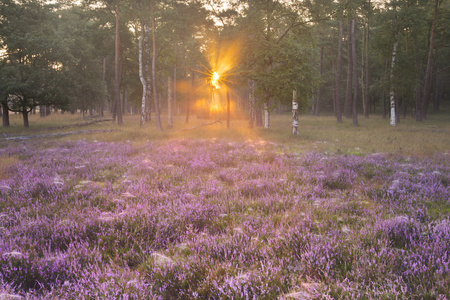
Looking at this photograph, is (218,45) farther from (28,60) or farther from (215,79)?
(28,60)

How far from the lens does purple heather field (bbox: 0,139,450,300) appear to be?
2.48 metres

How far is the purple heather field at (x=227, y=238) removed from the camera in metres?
2.48

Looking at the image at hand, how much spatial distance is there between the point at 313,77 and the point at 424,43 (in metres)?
30.5

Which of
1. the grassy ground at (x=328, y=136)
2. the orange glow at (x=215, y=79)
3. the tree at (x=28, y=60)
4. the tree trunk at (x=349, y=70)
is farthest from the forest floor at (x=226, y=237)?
the tree trunk at (x=349, y=70)

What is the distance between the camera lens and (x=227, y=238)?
344 cm

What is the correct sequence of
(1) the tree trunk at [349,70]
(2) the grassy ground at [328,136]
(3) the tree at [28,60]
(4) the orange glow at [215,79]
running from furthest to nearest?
1. (1) the tree trunk at [349,70]
2. (4) the orange glow at [215,79]
3. (3) the tree at [28,60]
4. (2) the grassy ground at [328,136]

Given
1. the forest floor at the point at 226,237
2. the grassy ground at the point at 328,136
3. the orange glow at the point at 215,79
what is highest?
the orange glow at the point at 215,79

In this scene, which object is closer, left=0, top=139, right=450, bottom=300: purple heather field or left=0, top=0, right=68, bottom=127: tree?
left=0, top=139, right=450, bottom=300: purple heather field

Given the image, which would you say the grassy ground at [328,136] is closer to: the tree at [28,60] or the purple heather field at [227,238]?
the tree at [28,60]

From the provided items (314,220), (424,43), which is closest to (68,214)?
(314,220)

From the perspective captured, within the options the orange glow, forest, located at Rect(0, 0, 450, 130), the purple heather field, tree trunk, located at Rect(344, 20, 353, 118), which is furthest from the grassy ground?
tree trunk, located at Rect(344, 20, 353, 118)

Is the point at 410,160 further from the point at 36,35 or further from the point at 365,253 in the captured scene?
the point at 36,35

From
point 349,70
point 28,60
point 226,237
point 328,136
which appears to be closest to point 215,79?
point 328,136

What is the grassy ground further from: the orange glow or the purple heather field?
the purple heather field
